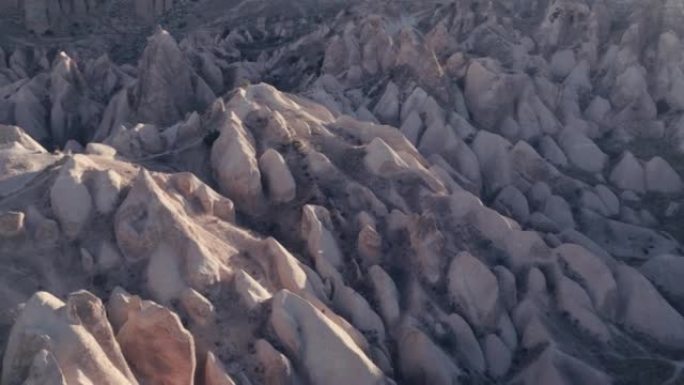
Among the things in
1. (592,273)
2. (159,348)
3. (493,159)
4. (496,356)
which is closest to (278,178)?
(496,356)

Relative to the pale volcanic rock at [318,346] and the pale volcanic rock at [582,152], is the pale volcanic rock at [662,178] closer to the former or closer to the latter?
the pale volcanic rock at [582,152]

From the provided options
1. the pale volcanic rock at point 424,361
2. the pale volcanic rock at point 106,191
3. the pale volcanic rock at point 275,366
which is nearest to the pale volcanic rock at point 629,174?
the pale volcanic rock at point 424,361

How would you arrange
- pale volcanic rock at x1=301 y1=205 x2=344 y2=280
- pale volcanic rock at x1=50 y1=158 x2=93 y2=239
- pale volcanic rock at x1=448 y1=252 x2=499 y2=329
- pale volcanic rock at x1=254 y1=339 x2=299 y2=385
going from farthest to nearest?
1. pale volcanic rock at x1=448 y1=252 x2=499 y2=329
2. pale volcanic rock at x1=301 y1=205 x2=344 y2=280
3. pale volcanic rock at x1=50 y1=158 x2=93 y2=239
4. pale volcanic rock at x1=254 y1=339 x2=299 y2=385

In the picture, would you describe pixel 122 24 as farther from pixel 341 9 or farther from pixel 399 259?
pixel 399 259

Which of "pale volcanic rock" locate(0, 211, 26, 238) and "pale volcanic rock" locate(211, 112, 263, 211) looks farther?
"pale volcanic rock" locate(211, 112, 263, 211)

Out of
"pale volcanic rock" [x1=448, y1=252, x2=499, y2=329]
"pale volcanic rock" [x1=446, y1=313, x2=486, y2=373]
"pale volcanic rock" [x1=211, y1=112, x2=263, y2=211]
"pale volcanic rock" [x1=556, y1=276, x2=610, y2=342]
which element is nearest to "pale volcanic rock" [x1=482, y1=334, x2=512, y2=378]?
"pale volcanic rock" [x1=446, y1=313, x2=486, y2=373]

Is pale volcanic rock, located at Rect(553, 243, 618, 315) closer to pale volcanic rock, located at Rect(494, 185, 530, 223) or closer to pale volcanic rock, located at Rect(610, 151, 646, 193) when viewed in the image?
pale volcanic rock, located at Rect(494, 185, 530, 223)

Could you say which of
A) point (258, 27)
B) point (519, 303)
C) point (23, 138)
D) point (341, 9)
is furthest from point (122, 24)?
point (519, 303)

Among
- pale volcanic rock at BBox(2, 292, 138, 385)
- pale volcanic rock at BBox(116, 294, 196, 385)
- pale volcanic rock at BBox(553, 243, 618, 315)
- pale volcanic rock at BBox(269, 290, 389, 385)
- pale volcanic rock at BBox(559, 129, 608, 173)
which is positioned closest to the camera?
pale volcanic rock at BBox(2, 292, 138, 385)

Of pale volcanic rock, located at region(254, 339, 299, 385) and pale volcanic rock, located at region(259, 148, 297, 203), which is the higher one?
pale volcanic rock, located at region(259, 148, 297, 203)
